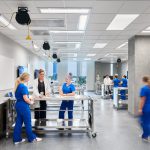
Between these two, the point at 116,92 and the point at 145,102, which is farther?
the point at 116,92

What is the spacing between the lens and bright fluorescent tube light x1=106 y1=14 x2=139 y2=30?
5160mm

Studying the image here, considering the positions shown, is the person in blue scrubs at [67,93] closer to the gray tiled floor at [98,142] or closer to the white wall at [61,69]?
the gray tiled floor at [98,142]

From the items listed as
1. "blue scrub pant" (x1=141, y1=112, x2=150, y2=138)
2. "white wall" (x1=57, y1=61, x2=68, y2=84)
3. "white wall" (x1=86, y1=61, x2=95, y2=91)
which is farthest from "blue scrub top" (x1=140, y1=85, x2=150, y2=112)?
"white wall" (x1=57, y1=61, x2=68, y2=84)

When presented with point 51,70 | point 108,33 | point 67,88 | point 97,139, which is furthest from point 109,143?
point 51,70

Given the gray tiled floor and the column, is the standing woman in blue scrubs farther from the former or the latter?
the column

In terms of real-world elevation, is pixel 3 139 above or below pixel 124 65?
below

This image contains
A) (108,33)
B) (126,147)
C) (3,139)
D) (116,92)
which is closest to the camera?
(126,147)

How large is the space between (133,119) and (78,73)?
45.9ft

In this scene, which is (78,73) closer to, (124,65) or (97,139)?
(124,65)

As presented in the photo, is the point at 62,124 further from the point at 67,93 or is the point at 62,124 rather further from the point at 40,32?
the point at 40,32

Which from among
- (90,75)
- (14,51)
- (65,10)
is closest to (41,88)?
(65,10)

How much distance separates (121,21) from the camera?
5.64 m

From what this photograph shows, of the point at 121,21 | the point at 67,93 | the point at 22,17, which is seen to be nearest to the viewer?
the point at 22,17

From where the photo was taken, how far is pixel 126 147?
4.44m
